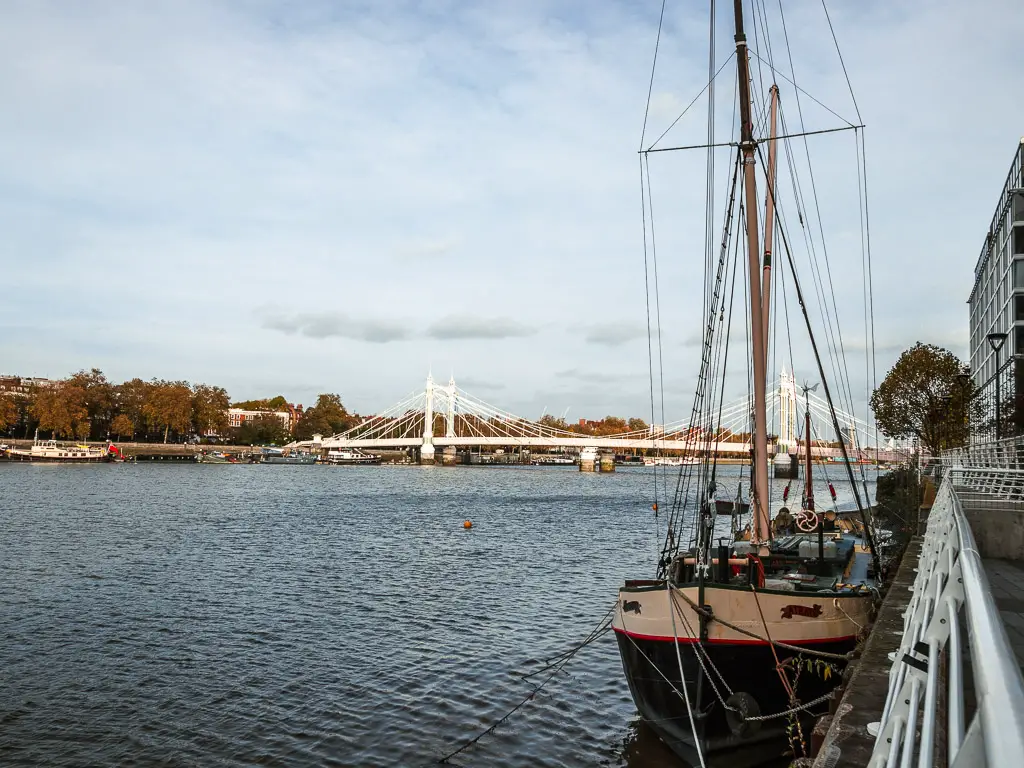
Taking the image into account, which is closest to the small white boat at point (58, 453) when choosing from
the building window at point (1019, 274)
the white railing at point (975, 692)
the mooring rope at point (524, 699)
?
the building window at point (1019, 274)

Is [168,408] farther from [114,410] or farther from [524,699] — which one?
[524,699]

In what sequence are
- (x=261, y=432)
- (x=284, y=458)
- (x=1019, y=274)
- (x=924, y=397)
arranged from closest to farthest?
1. (x=924, y=397)
2. (x=1019, y=274)
3. (x=284, y=458)
4. (x=261, y=432)

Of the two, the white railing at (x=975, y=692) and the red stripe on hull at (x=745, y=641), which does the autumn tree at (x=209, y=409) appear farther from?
the white railing at (x=975, y=692)

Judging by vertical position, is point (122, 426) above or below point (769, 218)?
below

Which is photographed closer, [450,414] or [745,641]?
[745,641]

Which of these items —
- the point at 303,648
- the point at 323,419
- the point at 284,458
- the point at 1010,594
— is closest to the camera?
the point at 1010,594

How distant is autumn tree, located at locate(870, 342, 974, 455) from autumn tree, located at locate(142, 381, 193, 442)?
386 feet

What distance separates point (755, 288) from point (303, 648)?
11178 millimetres

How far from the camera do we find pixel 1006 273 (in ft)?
183

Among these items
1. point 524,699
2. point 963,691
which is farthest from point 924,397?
point 963,691

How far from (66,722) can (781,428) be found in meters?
109

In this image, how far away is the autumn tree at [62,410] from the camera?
409 ft

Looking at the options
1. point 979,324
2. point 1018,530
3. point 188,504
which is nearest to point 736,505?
point 1018,530

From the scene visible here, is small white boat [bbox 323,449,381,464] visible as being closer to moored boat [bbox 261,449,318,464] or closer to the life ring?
moored boat [bbox 261,449,318,464]
